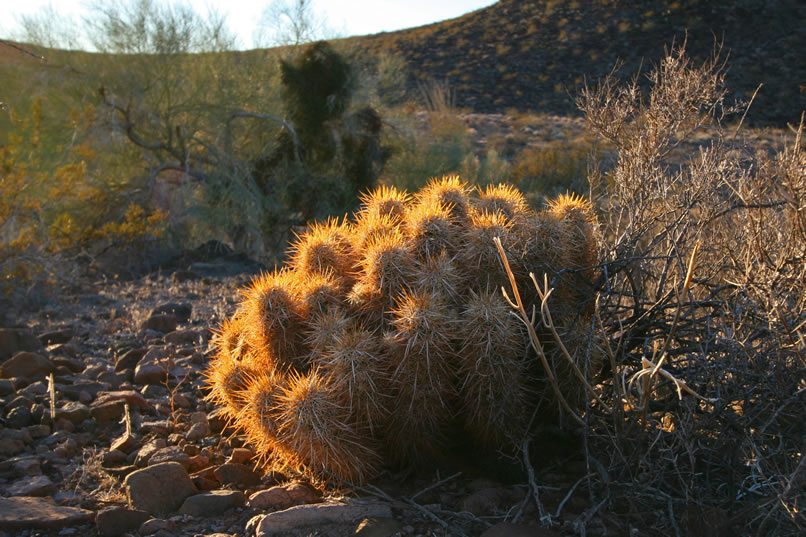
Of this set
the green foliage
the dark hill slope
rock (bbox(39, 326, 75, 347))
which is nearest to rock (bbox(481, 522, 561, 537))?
rock (bbox(39, 326, 75, 347))

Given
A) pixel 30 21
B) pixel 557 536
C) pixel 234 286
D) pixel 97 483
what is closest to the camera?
pixel 557 536

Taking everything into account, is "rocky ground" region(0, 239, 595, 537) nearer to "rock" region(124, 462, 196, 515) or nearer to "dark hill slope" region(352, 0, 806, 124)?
"rock" region(124, 462, 196, 515)

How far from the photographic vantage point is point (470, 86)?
1138 inches

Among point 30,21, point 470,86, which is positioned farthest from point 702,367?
point 470,86

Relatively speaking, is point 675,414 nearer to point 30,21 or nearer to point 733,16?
point 30,21

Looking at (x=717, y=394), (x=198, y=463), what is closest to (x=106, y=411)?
(x=198, y=463)

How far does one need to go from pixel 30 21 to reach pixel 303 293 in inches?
476

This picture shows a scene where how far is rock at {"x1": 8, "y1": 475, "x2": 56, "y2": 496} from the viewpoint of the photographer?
3.36 m

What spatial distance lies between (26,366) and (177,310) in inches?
77.9

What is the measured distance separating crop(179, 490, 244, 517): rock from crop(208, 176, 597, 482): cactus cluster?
28cm

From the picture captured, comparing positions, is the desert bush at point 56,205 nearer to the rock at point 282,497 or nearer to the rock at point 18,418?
the rock at point 18,418

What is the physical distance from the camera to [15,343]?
5312 mm

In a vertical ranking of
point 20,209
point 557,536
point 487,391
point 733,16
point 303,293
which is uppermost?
point 733,16

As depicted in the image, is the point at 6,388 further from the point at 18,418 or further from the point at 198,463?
the point at 198,463
